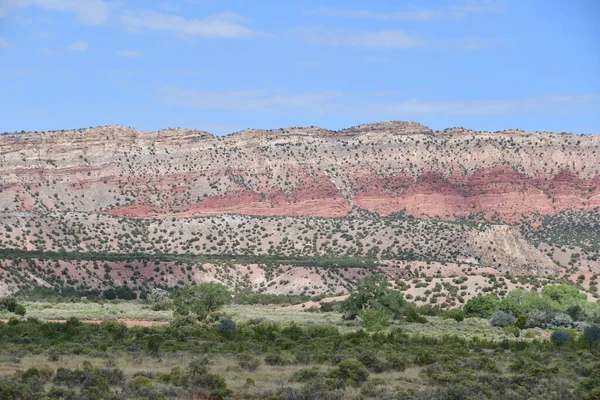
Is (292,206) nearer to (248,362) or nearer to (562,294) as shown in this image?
(562,294)

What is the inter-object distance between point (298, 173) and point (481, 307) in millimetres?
76631

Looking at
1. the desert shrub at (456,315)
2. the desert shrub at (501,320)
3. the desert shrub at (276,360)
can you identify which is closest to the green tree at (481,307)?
the desert shrub at (456,315)

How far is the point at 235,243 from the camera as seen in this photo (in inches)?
4011

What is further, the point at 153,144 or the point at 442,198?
the point at 153,144

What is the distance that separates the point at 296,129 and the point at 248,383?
413ft

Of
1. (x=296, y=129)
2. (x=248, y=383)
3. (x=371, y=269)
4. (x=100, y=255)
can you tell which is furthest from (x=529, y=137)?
(x=248, y=383)

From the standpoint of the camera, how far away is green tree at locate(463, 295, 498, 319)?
58438 millimetres

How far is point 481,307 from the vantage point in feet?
193

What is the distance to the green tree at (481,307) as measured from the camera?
58438mm

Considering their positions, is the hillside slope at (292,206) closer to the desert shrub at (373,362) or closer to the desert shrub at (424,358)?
the desert shrub at (424,358)

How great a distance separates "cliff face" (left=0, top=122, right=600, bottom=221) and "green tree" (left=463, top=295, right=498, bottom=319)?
62973mm

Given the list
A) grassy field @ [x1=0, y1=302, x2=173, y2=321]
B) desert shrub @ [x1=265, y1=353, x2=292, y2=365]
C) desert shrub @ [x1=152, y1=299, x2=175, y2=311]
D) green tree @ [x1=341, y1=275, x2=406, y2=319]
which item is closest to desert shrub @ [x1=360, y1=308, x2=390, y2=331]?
green tree @ [x1=341, y1=275, x2=406, y2=319]

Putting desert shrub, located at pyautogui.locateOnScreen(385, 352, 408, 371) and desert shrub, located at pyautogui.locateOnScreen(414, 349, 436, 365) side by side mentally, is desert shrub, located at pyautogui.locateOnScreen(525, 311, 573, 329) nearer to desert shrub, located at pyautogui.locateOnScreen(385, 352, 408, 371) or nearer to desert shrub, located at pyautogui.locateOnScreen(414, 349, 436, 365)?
desert shrub, located at pyautogui.locateOnScreen(414, 349, 436, 365)

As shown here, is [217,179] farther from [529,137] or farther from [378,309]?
[378,309]
